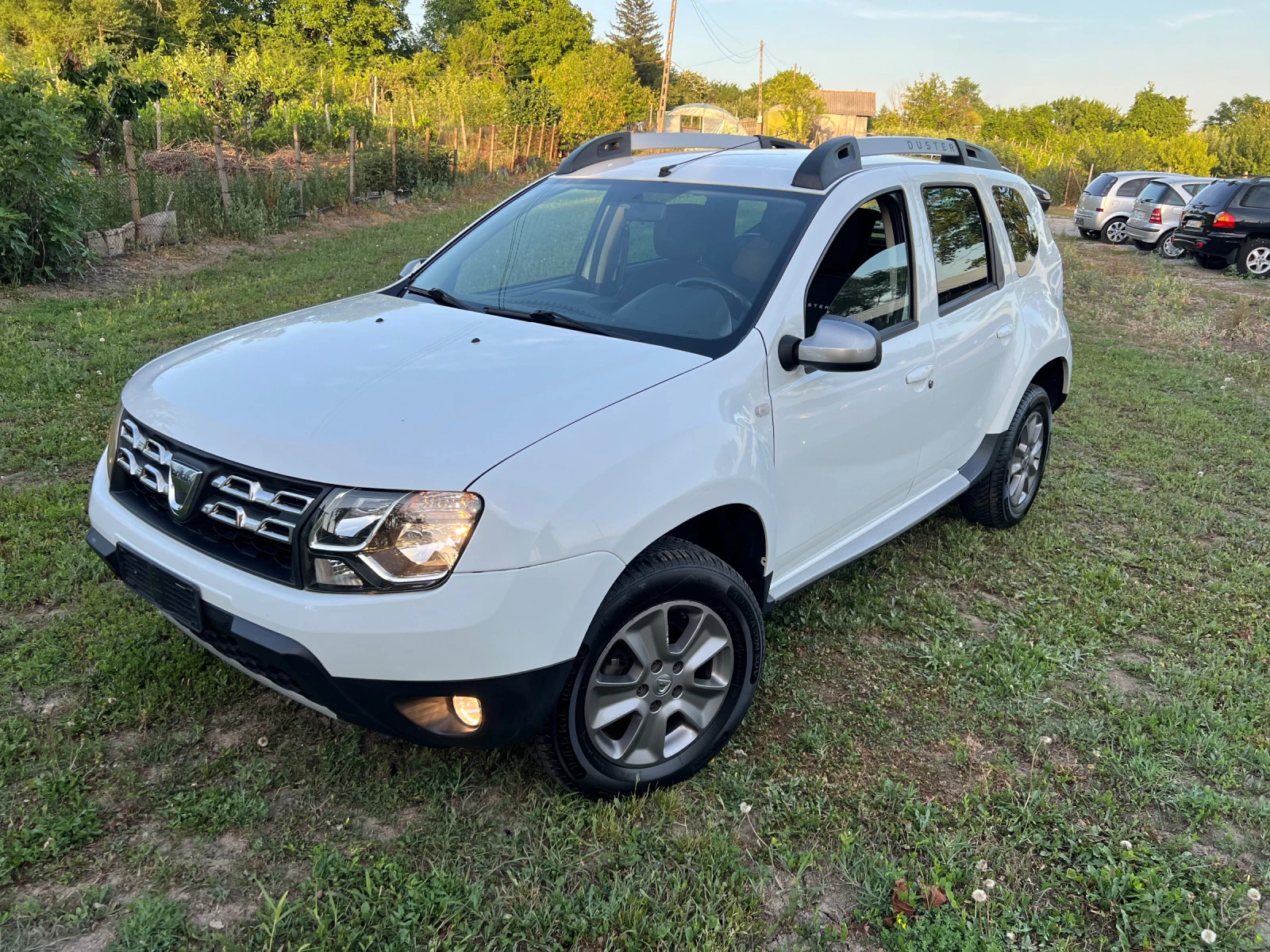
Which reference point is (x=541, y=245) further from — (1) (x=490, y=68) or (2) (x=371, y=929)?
(1) (x=490, y=68)

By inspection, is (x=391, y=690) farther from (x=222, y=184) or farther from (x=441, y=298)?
(x=222, y=184)

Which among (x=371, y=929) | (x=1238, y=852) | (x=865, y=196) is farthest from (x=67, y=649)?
(x=1238, y=852)

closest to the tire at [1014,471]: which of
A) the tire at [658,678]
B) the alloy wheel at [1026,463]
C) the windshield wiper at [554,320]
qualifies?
the alloy wheel at [1026,463]

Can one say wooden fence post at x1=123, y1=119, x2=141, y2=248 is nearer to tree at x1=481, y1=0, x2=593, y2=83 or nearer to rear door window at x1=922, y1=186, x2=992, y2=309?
rear door window at x1=922, y1=186, x2=992, y2=309

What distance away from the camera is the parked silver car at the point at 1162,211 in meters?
18.7

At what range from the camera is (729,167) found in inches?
141

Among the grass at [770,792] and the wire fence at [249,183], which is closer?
the grass at [770,792]

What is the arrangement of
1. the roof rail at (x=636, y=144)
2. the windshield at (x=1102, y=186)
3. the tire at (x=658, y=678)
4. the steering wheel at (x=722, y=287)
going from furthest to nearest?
the windshield at (x=1102, y=186)
the roof rail at (x=636, y=144)
the steering wheel at (x=722, y=287)
the tire at (x=658, y=678)

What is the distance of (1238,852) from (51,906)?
3236 millimetres

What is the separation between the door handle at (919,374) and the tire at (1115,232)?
19663mm

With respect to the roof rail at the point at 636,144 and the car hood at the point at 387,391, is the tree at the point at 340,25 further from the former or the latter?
the car hood at the point at 387,391

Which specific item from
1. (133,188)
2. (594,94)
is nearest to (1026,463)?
(133,188)

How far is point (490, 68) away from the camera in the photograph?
57438 millimetres

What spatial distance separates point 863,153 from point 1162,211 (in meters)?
18.3
